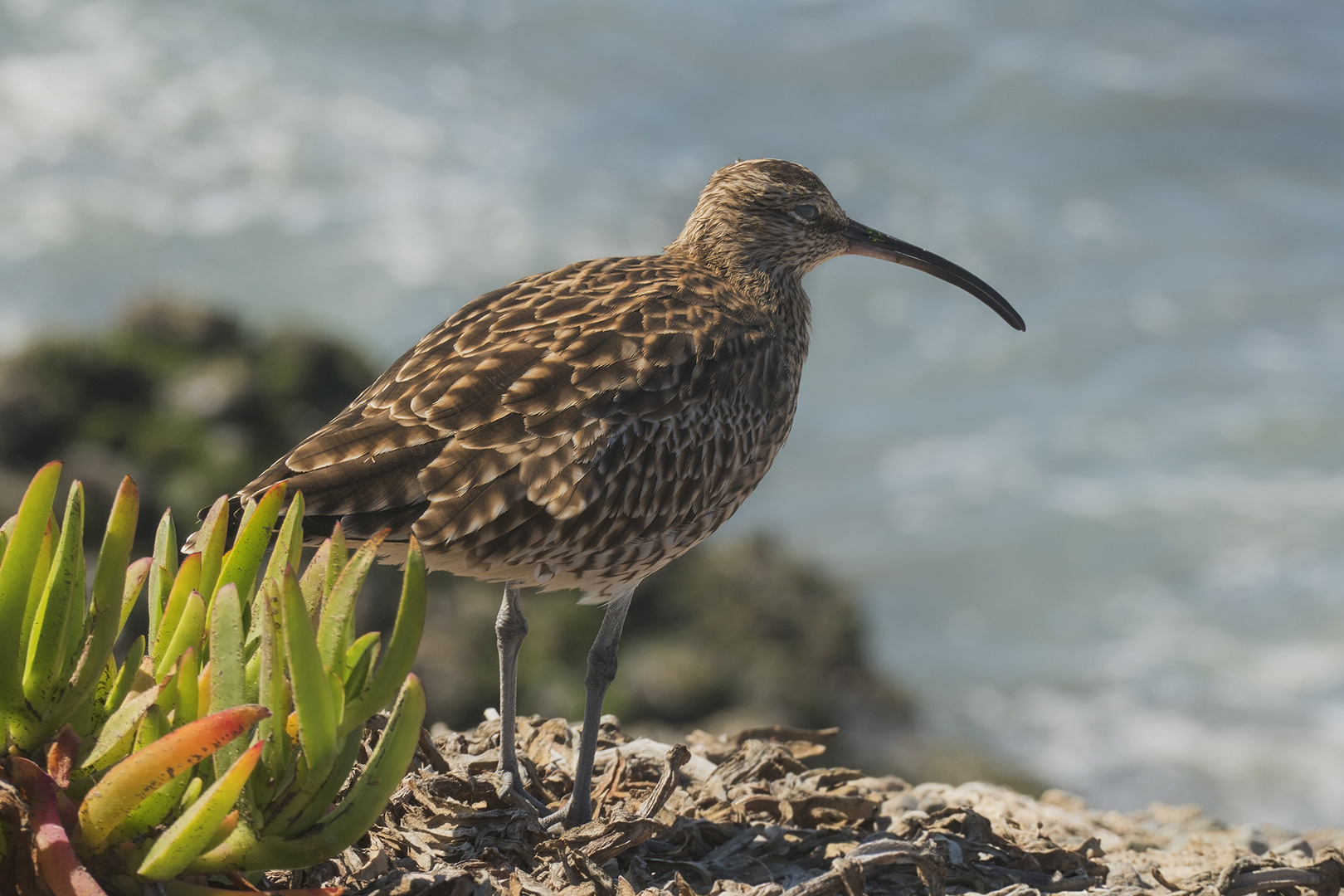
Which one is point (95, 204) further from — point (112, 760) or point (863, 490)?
point (112, 760)

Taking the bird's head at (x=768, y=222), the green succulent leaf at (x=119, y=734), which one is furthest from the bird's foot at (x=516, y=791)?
the bird's head at (x=768, y=222)

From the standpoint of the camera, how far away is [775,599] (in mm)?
14062

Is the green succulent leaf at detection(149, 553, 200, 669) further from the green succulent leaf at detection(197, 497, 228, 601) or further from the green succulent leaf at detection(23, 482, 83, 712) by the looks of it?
the green succulent leaf at detection(23, 482, 83, 712)

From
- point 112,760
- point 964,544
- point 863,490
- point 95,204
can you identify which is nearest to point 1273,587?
point 964,544

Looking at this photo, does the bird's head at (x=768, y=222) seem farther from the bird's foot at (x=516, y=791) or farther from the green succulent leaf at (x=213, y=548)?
the green succulent leaf at (x=213, y=548)

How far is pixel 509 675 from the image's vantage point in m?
5.41

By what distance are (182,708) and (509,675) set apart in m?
2.02

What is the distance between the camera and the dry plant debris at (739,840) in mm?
4402

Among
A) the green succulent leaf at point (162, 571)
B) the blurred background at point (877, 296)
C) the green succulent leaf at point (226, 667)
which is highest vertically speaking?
the blurred background at point (877, 296)

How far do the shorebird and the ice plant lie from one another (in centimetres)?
77

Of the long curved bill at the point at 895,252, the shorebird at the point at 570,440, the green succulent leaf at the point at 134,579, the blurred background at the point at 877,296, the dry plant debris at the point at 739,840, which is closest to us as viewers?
the green succulent leaf at the point at 134,579

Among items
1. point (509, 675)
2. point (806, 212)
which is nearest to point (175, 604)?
point (509, 675)

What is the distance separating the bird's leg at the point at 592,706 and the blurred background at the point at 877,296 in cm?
610

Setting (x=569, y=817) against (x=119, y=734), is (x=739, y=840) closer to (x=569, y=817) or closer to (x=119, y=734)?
(x=569, y=817)
